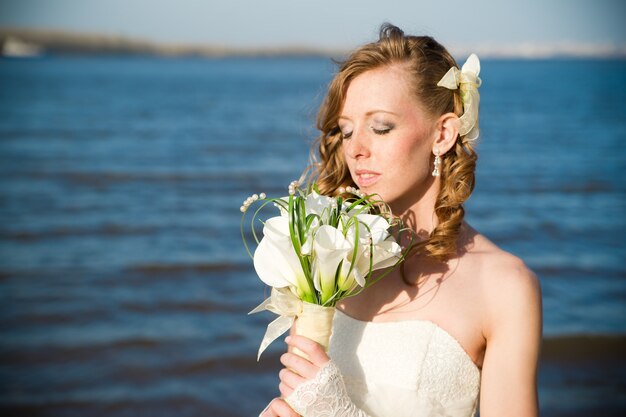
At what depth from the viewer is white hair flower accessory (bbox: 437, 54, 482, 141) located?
3.17m

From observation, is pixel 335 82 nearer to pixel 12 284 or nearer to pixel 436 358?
pixel 436 358

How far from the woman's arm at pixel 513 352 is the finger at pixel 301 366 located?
0.69 metres

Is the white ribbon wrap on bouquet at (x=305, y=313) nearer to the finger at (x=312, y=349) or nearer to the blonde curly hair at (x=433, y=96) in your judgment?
the finger at (x=312, y=349)

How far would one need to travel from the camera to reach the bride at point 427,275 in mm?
2855

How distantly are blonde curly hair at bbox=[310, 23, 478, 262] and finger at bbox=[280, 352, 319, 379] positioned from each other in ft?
2.78

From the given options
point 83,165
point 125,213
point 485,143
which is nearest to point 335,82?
point 125,213

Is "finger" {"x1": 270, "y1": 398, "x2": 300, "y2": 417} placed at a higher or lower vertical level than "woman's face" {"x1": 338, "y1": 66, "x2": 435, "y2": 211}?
lower

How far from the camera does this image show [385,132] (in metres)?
3.07

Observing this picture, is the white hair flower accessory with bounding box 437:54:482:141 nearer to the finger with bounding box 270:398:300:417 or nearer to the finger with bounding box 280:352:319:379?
the finger with bounding box 280:352:319:379

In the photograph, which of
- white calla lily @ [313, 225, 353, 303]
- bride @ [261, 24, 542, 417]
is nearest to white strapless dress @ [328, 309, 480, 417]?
bride @ [261, 24, 542, 417]

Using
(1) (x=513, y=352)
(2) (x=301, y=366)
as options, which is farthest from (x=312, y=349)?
(1) (x=513, y=352)

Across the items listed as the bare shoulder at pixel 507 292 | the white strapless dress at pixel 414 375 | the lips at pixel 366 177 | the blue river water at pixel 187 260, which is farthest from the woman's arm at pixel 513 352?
the blue river water at pixel 187 260

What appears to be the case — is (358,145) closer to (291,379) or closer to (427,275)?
(427,275)

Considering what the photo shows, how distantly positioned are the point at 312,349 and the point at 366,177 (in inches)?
32.7
